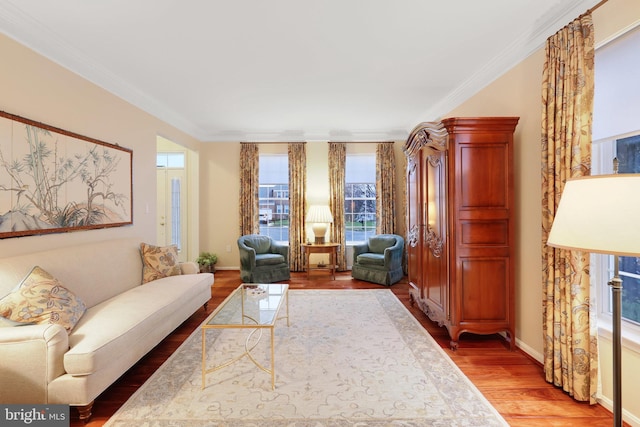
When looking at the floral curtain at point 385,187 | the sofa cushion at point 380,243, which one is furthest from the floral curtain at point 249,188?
the floral curtain at point 385,187

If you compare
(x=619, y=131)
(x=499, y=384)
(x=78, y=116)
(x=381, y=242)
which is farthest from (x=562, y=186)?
(x=78, y=116)

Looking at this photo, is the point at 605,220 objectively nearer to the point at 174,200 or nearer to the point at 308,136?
the point at 308,136

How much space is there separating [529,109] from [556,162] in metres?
0.76

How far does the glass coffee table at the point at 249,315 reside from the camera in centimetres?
219

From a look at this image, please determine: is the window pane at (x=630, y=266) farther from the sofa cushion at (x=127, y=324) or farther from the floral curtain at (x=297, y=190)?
the floral curtain at (x=297, y=190)

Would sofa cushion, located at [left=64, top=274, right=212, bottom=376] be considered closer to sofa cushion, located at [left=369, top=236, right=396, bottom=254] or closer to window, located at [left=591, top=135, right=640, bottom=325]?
sofa cushion, located at [left=369, top=236, right=396, bottom=254]

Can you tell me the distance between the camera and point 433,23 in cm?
245

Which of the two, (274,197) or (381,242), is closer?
(381,242)

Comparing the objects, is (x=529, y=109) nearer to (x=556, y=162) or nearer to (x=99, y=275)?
(x=556, y=162)

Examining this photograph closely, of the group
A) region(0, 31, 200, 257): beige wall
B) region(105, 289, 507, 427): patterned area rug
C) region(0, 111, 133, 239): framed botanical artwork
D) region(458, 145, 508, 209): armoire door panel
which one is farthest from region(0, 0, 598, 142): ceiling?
region(105, 289, 507, 427): patterned area rug

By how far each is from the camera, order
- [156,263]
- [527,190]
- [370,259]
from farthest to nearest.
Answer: [370,259]
[156,263]
[527,190]

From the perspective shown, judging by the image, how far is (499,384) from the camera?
2.25 meters

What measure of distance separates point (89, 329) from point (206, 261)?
371 cm

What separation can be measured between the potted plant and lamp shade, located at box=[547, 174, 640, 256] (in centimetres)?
568
